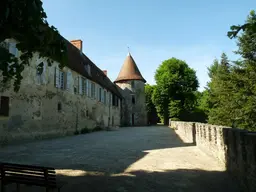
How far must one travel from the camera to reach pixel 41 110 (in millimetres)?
12977

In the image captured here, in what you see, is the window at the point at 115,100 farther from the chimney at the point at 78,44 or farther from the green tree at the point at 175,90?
the chimney at the point at 78,44

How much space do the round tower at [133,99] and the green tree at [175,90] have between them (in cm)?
282

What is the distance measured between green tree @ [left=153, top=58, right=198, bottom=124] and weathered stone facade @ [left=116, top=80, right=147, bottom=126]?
2783mm

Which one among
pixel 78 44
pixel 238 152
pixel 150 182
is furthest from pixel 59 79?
pixel 238 152

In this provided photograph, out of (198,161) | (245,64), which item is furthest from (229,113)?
(198,161)

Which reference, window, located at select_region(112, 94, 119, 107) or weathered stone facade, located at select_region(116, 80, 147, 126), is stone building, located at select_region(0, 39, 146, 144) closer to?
window, located at select_region(112, 94, 119, 107)

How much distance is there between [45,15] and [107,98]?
2368 cm

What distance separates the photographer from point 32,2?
2.79 meters

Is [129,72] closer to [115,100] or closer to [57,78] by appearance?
[115,100]

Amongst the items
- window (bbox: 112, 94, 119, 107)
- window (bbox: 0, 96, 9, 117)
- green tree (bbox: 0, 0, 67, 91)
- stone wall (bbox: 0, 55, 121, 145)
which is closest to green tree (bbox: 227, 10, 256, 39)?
green tree (bbox: 0, 0, 67, 91)

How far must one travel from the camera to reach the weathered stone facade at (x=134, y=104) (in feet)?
119

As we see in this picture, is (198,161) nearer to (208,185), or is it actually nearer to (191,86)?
(208,185)

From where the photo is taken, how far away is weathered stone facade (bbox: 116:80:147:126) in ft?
119

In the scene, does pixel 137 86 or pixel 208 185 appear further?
pixel 137 86
